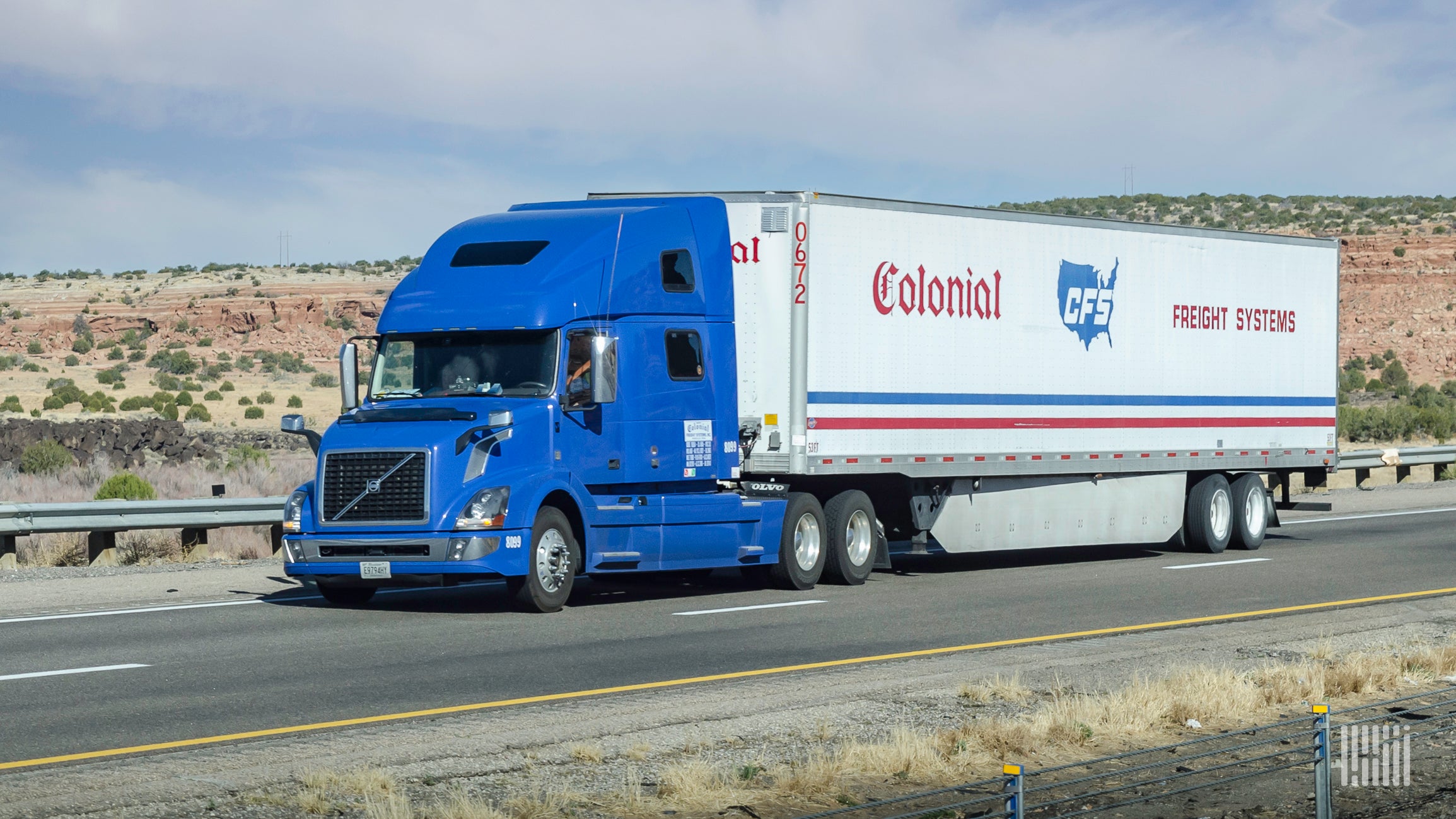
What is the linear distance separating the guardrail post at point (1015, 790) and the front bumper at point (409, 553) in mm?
8566

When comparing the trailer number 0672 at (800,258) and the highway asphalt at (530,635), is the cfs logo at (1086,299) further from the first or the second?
the trailer number 0672 at (800,258)

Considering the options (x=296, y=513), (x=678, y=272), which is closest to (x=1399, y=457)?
(x=678, y=272)

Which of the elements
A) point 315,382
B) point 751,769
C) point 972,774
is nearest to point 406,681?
point 751,769

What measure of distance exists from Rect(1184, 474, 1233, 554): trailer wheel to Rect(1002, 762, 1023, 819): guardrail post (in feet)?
55.1

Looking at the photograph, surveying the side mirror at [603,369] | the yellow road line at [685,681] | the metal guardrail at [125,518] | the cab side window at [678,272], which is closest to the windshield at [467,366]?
the side mirror at [603,369]

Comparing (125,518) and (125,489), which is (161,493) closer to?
(125,489)

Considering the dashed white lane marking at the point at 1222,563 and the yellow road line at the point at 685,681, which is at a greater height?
the dashed white lane marking at the point at 1222,563

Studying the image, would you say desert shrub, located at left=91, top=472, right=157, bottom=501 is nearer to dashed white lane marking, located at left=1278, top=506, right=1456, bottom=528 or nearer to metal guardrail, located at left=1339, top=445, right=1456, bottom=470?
dashed white lane marking, located at left=1278, top=506, right=1456, bottom=528

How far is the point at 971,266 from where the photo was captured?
1884 cm

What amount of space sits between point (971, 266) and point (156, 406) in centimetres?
4373

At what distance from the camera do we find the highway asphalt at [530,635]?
34.6ft

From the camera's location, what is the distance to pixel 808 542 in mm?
17750

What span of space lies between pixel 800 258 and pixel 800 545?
122 inches

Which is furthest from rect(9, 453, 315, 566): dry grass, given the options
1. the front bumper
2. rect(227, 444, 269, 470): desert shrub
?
the front bumper
